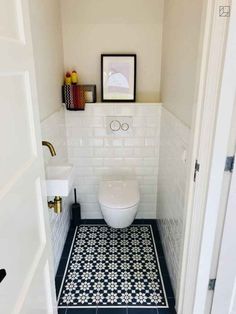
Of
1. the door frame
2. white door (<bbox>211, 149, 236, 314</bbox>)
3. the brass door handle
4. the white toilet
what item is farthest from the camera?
the white toilet

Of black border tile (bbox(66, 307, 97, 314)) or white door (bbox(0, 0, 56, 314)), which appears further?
black border tile (bbox(66, 307, 97, 314))

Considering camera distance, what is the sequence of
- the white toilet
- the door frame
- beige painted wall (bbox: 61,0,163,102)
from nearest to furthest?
the door frame → the white toilet → beige painted wall (bbox: 61,0,163,102)

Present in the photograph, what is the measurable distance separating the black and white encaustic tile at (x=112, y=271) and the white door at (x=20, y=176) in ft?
2.08

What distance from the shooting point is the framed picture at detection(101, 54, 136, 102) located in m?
2.35

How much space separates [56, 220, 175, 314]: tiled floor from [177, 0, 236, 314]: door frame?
0.31 m

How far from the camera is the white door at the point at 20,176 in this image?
0.82 metres

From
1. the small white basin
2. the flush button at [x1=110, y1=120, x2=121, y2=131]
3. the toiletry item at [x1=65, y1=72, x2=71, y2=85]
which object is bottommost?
the small white basin

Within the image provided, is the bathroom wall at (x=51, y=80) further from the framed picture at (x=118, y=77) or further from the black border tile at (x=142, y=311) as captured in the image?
the black border tile at (x=142, y=311)

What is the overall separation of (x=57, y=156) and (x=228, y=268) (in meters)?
1.46

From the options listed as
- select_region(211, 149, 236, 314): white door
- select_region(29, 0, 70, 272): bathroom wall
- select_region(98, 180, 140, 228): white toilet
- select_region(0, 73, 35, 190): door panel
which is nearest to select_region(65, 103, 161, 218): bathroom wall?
select_region(29, 0, 70, 272): bathroom wall

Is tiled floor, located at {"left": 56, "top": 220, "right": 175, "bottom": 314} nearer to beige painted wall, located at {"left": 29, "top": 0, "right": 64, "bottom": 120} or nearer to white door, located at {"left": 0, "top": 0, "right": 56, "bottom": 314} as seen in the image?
white door, located at {"left": 0, "top": 0, "right": 56, "bottom": 314}

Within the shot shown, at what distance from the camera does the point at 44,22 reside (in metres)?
1.76

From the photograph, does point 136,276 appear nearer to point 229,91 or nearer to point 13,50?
point 229,91

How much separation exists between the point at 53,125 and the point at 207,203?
4.21 ft
